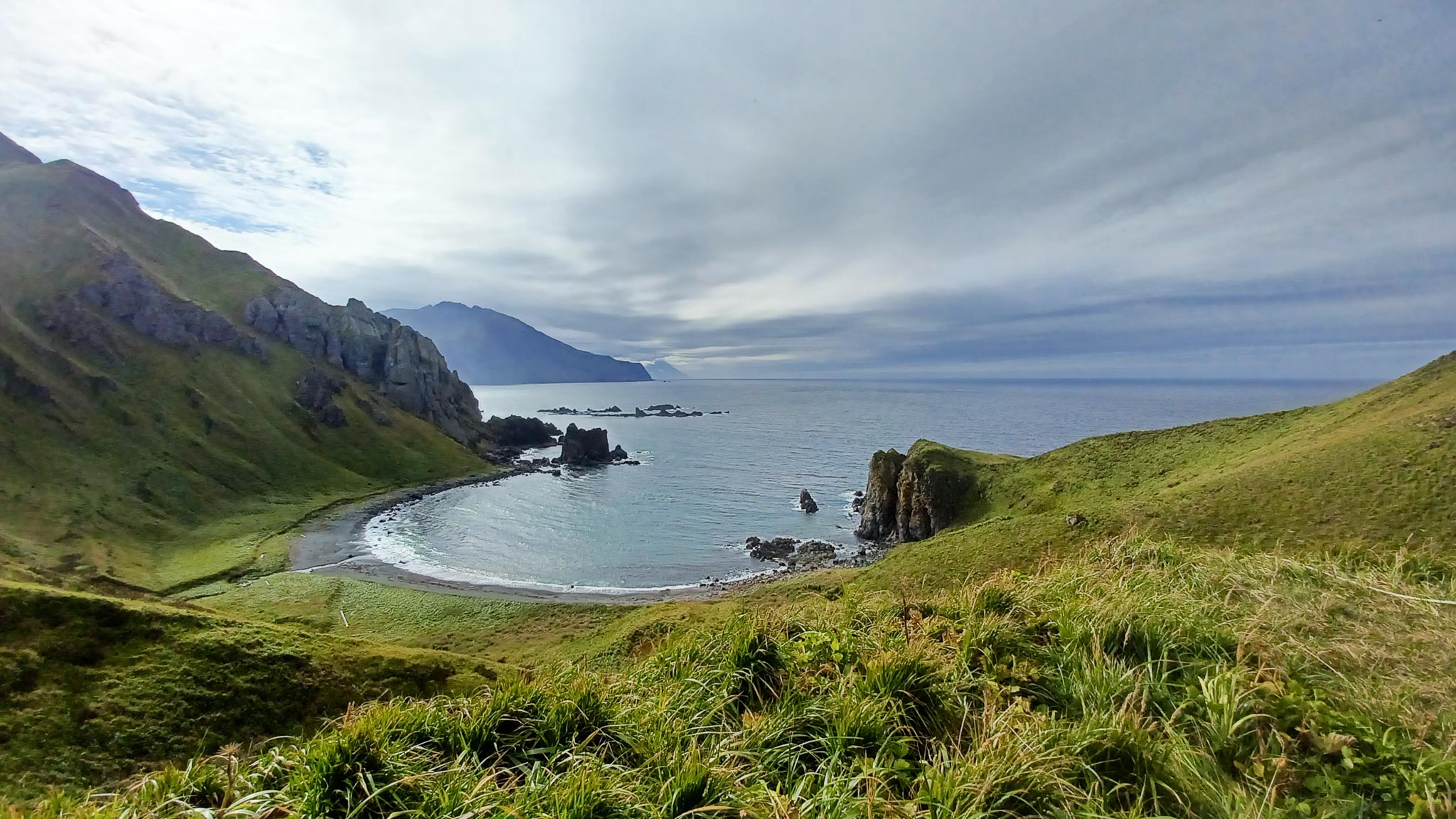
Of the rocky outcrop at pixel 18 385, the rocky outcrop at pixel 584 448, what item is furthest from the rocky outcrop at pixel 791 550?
the rocky outcrop at pixel 18 385

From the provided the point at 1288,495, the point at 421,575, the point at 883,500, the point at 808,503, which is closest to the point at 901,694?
the point at 1288,495

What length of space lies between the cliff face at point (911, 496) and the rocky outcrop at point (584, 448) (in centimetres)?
7461

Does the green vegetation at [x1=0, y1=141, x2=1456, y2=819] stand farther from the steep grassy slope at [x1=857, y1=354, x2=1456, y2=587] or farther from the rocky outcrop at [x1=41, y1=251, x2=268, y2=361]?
the rocky outcrop at [x1=41, y1=251, x2=268, y2=361]

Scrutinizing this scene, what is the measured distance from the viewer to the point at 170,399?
94062mm

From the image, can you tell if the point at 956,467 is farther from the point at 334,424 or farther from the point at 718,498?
the point at 334,424

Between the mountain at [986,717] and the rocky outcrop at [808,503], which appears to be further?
the rocky outcrop at [808,503]

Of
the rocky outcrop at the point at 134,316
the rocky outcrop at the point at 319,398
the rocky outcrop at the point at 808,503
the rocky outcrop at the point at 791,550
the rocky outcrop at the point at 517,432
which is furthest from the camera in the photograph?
the rocky outcrop at the point at 517,432

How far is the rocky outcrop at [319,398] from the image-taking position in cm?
11450

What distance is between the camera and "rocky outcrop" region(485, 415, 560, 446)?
517ft

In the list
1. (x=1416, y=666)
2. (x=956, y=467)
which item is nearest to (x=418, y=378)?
(x=956, y=467)

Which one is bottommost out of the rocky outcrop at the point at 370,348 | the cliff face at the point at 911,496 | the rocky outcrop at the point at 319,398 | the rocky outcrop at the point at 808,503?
the rocky outcrop at the point at 808,503

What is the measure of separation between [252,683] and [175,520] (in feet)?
266

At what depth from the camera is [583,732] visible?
559cm

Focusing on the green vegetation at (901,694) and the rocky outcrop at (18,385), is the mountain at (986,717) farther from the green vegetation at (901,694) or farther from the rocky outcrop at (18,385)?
the rocky outcrop at (18,385)
